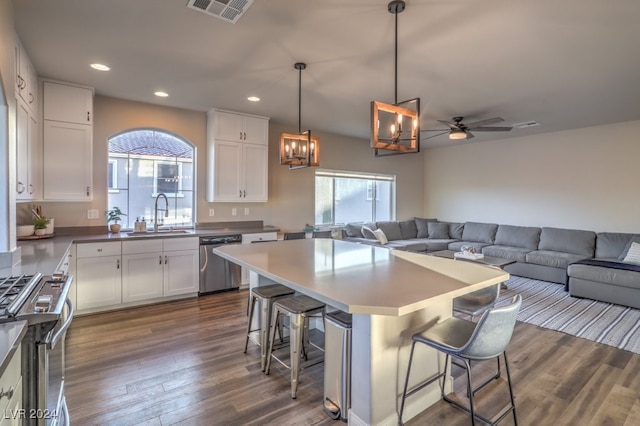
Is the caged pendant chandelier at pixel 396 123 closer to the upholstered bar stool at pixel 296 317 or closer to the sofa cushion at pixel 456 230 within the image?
the upholstered bar stool at pixel 296 317

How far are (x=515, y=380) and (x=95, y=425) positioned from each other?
9.42ft

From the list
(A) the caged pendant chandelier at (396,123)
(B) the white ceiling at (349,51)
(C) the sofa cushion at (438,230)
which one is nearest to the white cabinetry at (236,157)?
(B) the white ceiling at (349,51)

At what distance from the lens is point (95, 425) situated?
1.95 metres

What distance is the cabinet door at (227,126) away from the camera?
4.69 metres

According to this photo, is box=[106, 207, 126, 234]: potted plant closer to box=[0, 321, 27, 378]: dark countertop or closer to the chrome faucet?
the chrome faucet

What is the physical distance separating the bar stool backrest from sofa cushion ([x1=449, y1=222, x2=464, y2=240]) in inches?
230

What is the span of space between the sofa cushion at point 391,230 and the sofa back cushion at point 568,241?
2.56 metres

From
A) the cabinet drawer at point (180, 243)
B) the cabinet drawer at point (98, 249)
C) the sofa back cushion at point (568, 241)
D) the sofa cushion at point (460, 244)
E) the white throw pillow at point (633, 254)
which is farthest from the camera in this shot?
the sofa cushion at point (460, 244)

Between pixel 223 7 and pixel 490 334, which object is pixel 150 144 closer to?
pixel 223 7

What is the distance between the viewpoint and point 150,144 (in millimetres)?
4617

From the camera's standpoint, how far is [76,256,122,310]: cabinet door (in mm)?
3631

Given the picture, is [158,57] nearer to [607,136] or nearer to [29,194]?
[29,194]

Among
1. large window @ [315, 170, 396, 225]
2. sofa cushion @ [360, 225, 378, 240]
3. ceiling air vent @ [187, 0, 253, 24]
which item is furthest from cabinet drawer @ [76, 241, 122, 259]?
sofa cushion @ [360, 225, 378, 240]

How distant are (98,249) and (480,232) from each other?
6.63 meters
